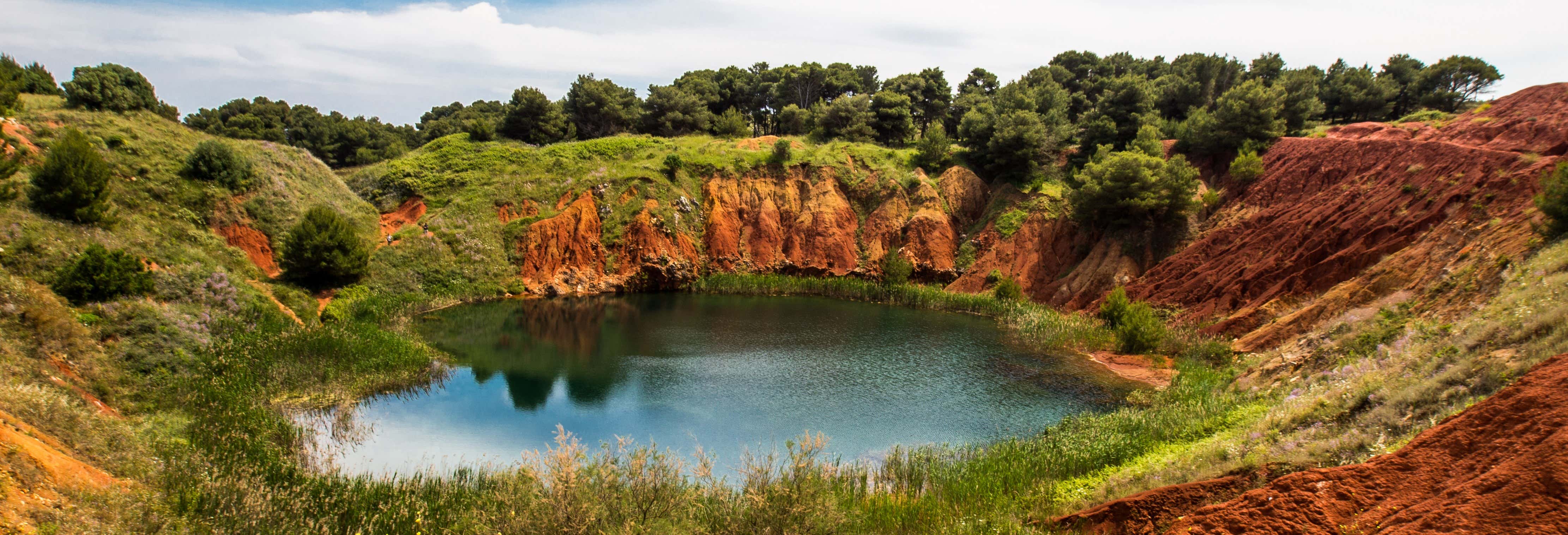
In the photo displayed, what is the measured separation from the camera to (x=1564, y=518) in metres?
5.61

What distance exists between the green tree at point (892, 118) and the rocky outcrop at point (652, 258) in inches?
765

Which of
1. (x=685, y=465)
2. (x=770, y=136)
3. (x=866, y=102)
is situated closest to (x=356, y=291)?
(x=685, y=465)

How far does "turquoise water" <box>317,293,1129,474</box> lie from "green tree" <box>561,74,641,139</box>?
26122 millimetres

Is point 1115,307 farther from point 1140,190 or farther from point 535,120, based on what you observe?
point 535,120

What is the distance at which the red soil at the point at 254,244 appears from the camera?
2706 cm

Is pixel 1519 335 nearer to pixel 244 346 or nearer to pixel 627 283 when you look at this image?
pixel 244 346

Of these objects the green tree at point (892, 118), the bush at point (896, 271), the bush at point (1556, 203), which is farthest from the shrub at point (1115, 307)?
the green tree at point (892, 118)

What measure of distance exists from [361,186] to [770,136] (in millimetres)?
26524

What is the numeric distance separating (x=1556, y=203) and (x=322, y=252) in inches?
1402

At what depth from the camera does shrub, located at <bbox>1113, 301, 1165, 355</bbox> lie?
2323 cm

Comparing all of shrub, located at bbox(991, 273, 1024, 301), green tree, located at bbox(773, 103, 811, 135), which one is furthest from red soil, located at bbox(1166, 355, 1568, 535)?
green tree, located at bbox(773, 103, 811, 135)

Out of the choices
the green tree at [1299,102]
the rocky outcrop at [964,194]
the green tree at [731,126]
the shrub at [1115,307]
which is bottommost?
the shrub at [1115,307]

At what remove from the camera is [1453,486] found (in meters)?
6.71

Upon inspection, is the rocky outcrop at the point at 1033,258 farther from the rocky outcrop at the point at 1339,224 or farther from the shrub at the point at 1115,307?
the shrub at the point at 1115,307
